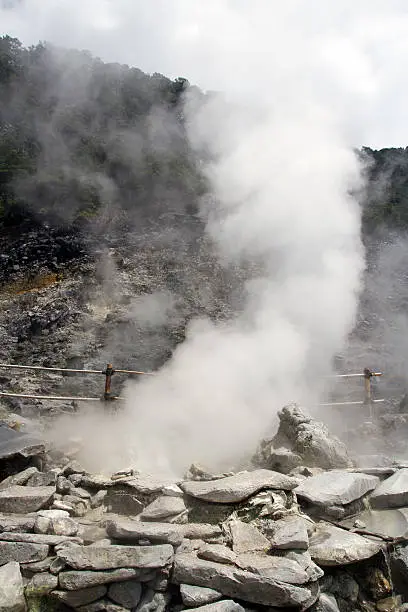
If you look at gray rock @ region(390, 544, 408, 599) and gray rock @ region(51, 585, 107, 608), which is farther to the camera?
gray rock @ region(390, 544, 408, 599)

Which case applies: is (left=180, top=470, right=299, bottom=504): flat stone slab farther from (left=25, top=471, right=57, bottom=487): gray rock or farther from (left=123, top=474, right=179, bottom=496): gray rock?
(left=25, top=471, right=57, bottom=487): gray rock

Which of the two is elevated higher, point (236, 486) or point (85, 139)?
point (85, 139)

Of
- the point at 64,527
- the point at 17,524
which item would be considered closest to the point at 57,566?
the point at 64,527

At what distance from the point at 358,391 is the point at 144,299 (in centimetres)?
459

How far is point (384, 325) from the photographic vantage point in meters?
9.40

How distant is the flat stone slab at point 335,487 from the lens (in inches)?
125

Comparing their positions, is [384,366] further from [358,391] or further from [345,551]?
[345,551]

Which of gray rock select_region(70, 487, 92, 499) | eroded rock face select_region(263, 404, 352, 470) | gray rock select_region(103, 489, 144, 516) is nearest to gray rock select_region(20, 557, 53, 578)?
gray rock select_region(103, 489, 144, 516)

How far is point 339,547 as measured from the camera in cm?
272

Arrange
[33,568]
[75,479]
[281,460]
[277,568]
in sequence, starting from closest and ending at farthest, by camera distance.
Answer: [277,568] < [33,568] < [75,479] < [281,460]

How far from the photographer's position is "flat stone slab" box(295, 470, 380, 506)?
317 centimetres

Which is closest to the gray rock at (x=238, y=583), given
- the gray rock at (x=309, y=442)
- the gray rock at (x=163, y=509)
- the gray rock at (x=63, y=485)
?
the gray rock at (x=163, y=509)

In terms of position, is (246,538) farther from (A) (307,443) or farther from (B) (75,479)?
(B) (75,479)

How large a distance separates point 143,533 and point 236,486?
2.47ft
